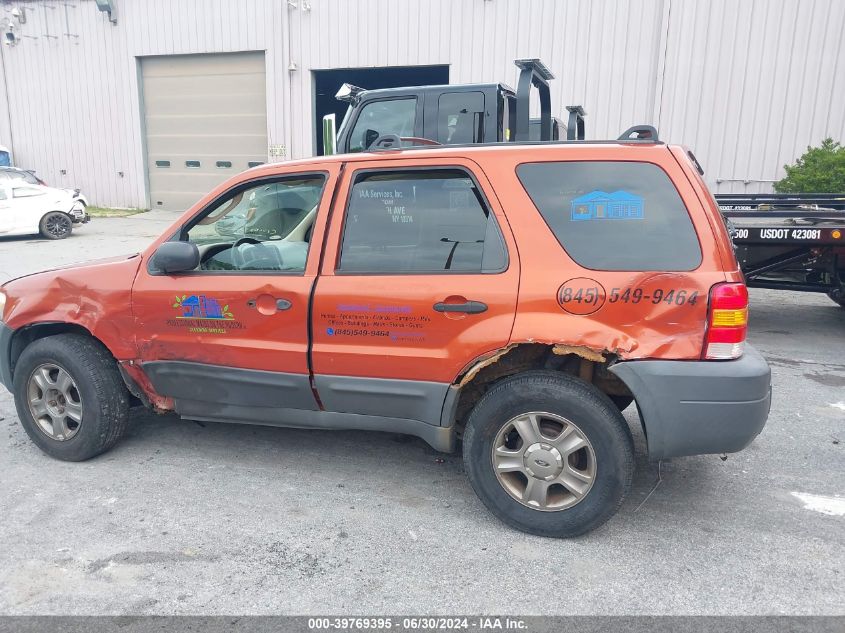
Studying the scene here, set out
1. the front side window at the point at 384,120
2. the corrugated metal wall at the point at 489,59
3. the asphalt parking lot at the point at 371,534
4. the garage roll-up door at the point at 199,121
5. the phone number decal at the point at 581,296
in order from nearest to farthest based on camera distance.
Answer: the asphalt parking lot at the point at 371,534 → the phone number decal at the point at 581,296 → the front side window at the point at 384,120 → the corrugated metal wall at the point at 489,59 → the garage roll-up door at the point at 199,121

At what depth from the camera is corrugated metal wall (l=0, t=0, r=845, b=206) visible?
1295 centimetres

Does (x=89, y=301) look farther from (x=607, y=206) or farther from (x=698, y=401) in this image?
(x=698, y=401)

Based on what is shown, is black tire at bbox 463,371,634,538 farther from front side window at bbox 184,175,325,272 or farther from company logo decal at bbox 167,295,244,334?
company logo decal at bbox 167,295,244,334

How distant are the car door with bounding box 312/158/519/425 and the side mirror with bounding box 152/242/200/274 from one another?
0.75 metres

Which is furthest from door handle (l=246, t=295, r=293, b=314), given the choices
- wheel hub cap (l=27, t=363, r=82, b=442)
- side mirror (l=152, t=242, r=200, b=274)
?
wheel hub cap (l=27, t=363, r=82, b=442)

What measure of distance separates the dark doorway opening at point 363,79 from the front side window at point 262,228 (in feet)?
41.2

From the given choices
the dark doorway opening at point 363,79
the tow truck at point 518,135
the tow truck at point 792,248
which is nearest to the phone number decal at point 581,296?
the tow truck at point 518,135

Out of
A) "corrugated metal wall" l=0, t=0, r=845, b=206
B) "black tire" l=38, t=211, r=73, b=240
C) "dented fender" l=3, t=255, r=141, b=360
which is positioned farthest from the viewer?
"black tire" l=38, t=211, r=73, b=240

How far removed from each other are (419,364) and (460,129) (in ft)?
12.8

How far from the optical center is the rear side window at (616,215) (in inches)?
115

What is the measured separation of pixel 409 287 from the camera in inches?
127

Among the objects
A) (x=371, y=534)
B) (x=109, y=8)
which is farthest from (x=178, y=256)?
(x=109, y=8)

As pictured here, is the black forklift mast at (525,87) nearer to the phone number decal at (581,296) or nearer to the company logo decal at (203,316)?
the phone number decal at (581,296)

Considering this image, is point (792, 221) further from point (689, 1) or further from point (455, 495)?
point (689, 1)
